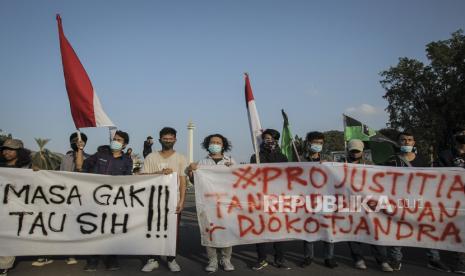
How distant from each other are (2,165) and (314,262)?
172 inches

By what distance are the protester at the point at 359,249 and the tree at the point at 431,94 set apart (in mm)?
22620

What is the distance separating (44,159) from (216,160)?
2.50 metres

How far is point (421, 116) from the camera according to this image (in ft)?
92.0

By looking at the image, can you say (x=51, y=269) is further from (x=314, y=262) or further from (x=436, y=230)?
(x=436, y=230)

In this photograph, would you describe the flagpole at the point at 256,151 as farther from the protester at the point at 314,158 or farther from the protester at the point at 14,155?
the protester at the point at 14,155

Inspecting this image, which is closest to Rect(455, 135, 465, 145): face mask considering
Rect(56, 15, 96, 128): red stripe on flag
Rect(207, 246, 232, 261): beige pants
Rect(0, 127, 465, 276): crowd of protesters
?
Rect(0, 127, 465, 276): crowd of protesters

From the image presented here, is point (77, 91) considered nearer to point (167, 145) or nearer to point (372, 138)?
point (167, 145)

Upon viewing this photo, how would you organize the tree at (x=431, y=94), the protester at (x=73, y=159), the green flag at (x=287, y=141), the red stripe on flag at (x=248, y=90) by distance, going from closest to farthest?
1. the protester at (x=73, y=159)
2. the red stripe on flag at (x=248, y=90)
3. the green flag at (x=287, y=141)
4. the tree at (x=431, y=94)

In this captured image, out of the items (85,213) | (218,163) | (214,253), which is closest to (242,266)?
(214,253)

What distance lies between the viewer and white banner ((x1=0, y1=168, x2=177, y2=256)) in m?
4.86

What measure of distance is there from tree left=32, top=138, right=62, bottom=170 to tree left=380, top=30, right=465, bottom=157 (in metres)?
24.8

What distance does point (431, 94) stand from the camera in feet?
92.2

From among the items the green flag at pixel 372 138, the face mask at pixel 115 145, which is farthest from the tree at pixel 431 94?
the face mask at pixel 115 145

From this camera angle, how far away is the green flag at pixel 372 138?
6223 millimetres
